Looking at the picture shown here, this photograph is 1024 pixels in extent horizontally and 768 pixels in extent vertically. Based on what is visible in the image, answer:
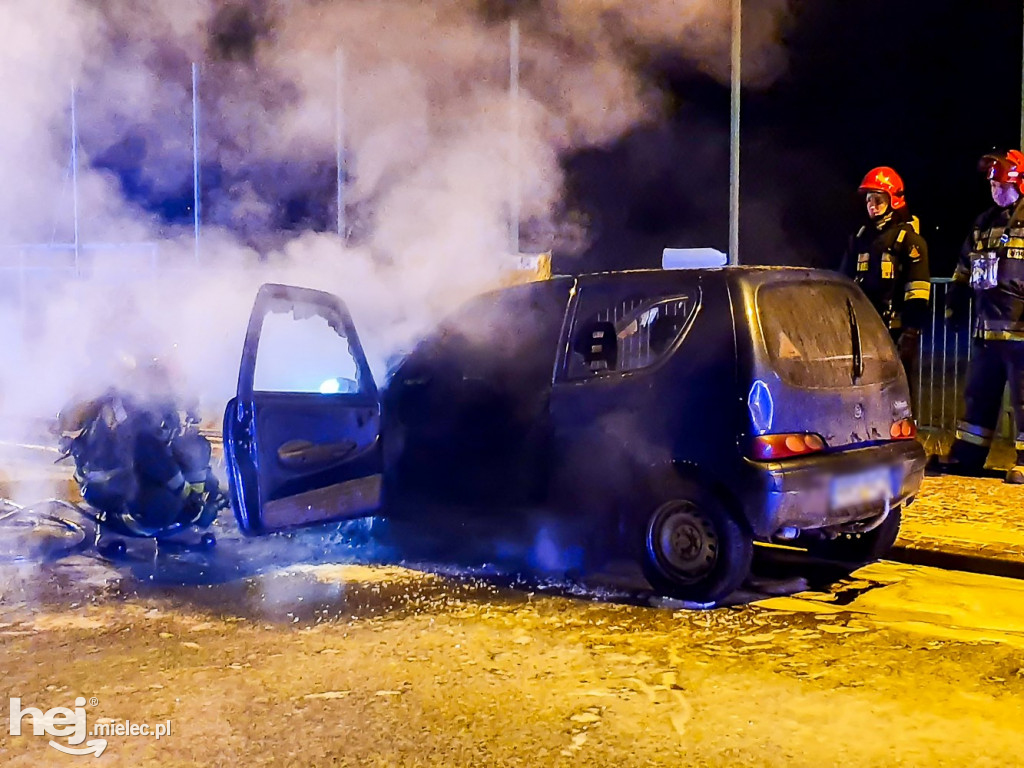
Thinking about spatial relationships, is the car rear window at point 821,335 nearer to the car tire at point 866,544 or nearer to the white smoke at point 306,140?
the car tire at point 866,544

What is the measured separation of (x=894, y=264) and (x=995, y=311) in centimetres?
76

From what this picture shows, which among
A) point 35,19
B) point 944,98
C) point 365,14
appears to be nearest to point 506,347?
point 35,19

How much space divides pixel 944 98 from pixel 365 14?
10487mm

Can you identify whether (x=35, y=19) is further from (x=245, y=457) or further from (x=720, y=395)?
Result: (x=720, y=395)

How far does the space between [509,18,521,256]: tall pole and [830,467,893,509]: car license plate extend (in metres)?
3.97

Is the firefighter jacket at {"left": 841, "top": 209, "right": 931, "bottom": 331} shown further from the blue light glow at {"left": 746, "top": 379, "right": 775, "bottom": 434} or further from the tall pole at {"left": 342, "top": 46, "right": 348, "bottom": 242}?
the tall pole at {"left": 342, "top": 46, "right": 348, "bottom": 242}

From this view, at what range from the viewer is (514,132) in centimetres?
877

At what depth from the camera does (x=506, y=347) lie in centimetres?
567

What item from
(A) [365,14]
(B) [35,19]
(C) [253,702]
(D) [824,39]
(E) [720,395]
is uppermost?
(D) [824,39]

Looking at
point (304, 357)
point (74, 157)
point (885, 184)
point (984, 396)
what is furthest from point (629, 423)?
point (74, 157)

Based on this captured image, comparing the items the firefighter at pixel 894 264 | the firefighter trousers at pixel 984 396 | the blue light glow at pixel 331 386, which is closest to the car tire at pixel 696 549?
the blue light glow at pixel 331 386

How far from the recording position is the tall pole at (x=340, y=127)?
8844mm

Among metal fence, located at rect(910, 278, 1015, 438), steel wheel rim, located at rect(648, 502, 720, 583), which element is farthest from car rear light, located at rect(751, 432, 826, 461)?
metal fence, located at rect(910, 278, 1015, 438)

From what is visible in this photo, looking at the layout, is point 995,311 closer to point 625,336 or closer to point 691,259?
point 691,259
